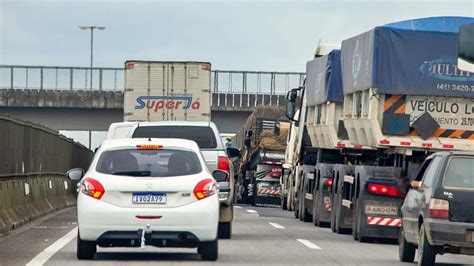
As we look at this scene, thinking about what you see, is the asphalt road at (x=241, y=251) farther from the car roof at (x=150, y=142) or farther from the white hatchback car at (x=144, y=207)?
the car roof at (x=150, y=142)

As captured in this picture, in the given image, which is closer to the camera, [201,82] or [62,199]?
[62,199]

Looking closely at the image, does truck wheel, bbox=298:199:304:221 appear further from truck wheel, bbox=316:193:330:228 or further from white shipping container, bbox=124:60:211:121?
white shipping container, bbox=124:60:211:121

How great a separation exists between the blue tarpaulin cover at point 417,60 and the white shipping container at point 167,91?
50.8 feet

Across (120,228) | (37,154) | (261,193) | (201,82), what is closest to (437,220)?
(120,228)

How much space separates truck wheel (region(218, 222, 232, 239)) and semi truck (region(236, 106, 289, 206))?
74.5 feet

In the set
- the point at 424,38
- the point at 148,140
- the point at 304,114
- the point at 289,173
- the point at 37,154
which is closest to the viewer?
the point at 148,140

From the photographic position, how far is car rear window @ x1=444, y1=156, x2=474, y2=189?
647 inches

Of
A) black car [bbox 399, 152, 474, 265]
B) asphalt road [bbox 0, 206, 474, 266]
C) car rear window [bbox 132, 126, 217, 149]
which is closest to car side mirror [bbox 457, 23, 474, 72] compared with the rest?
black car [bbox 399, 152, 474, 265]

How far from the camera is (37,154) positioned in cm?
3275

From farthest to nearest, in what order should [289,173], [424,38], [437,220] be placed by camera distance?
[289,173]
[424,38]
[437,220]

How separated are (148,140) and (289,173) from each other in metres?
22.7

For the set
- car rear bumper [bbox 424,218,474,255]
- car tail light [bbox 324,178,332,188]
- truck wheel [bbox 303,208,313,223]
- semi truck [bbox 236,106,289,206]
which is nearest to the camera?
car rear bumper [bbox 424,218,474,255]

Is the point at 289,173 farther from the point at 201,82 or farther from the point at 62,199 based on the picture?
the point at 62,199

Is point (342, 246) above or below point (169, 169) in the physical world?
below
